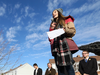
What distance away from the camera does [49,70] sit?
21.2 feet

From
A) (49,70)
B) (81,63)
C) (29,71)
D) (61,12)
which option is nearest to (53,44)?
(61,12)

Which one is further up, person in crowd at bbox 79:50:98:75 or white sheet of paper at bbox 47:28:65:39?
white sheet of paper at bbox 47:28:65:39

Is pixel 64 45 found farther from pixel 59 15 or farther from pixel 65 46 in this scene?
pixel 59 15

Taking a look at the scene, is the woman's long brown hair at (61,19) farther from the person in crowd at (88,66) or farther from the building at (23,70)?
the building at (23,70)

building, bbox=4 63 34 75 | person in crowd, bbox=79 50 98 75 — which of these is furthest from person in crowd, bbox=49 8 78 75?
building, bbox=4 63 34 75

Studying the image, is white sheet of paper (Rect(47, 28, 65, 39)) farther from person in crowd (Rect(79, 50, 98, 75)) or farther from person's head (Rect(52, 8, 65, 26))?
person in crowd (Rect(79, 50, 98, 75))

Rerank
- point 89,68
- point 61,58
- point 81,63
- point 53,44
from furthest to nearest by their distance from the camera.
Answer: point 81,63 < point 89,68 < point 53,44 < point 61,58

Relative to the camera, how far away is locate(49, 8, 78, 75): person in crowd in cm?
208

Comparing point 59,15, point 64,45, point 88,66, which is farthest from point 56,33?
point 88,66

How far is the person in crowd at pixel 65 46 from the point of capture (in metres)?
2.08

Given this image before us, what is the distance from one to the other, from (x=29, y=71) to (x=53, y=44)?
46156 millimetres

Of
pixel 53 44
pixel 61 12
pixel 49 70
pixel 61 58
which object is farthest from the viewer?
pixel 49 70

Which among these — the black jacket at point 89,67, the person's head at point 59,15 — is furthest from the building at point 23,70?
the person's head at point 59,15

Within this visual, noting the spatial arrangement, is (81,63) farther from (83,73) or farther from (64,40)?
(64,40)
